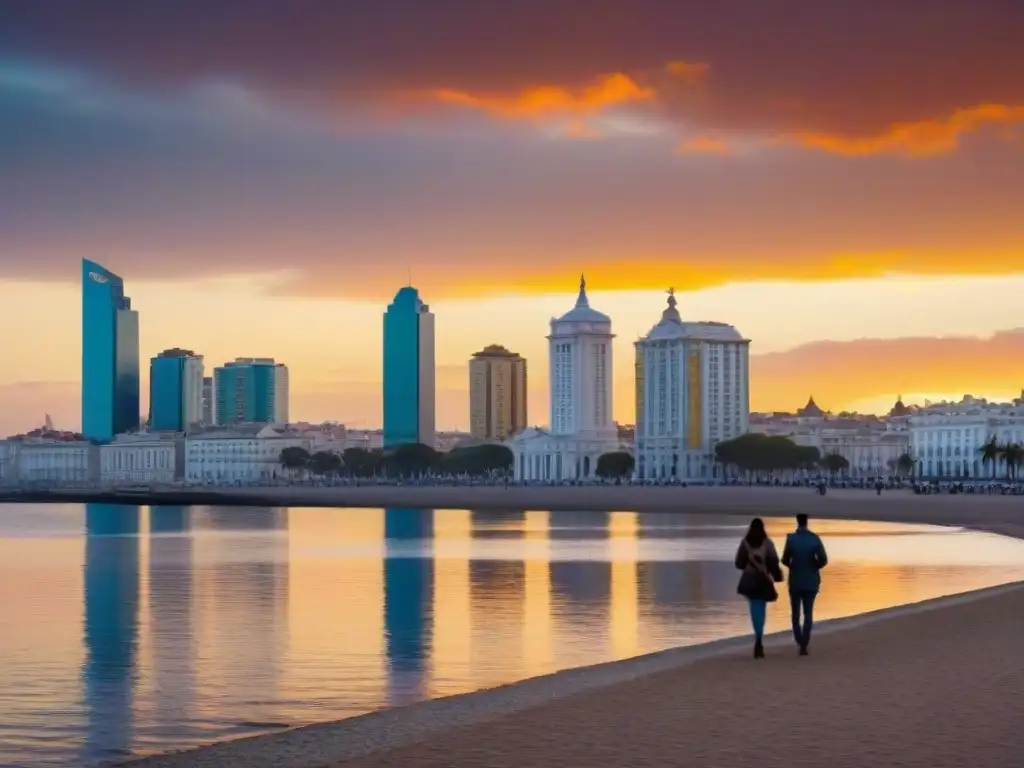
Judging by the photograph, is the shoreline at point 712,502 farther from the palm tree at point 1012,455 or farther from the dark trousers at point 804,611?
the dark trousers at point 804,611

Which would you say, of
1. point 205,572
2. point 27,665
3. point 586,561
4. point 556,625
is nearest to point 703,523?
point 586,561

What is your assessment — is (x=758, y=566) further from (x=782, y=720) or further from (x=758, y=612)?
(x=782, y=720)

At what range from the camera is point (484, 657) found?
2716 centimetres

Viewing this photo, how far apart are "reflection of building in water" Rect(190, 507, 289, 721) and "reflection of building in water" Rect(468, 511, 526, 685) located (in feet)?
10.5

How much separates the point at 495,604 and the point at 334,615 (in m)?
3.79

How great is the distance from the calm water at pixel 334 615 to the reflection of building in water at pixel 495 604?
8 cm

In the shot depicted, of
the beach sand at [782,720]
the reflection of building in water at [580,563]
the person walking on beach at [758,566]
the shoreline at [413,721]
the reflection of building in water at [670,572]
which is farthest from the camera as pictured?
the reflection of building in water at [580,563]

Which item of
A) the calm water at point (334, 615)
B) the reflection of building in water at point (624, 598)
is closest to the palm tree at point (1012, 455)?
the calm water at point (334, 615)

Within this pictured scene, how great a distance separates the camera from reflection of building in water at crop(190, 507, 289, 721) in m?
24.7

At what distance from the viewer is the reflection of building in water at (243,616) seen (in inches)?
971

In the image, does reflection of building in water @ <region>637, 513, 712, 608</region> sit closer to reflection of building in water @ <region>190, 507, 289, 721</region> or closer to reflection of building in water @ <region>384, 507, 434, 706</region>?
reflection of building in water @ <region>384, 507, 434, 706</region>

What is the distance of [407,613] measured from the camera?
35.2 m

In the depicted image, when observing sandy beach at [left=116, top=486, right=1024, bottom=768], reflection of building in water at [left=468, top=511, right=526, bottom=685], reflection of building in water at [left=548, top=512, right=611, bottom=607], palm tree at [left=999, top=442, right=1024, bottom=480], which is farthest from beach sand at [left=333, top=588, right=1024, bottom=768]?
palm tree at [left=999, top=442, right=1024, bottom=480]

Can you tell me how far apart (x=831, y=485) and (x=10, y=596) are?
417ft
